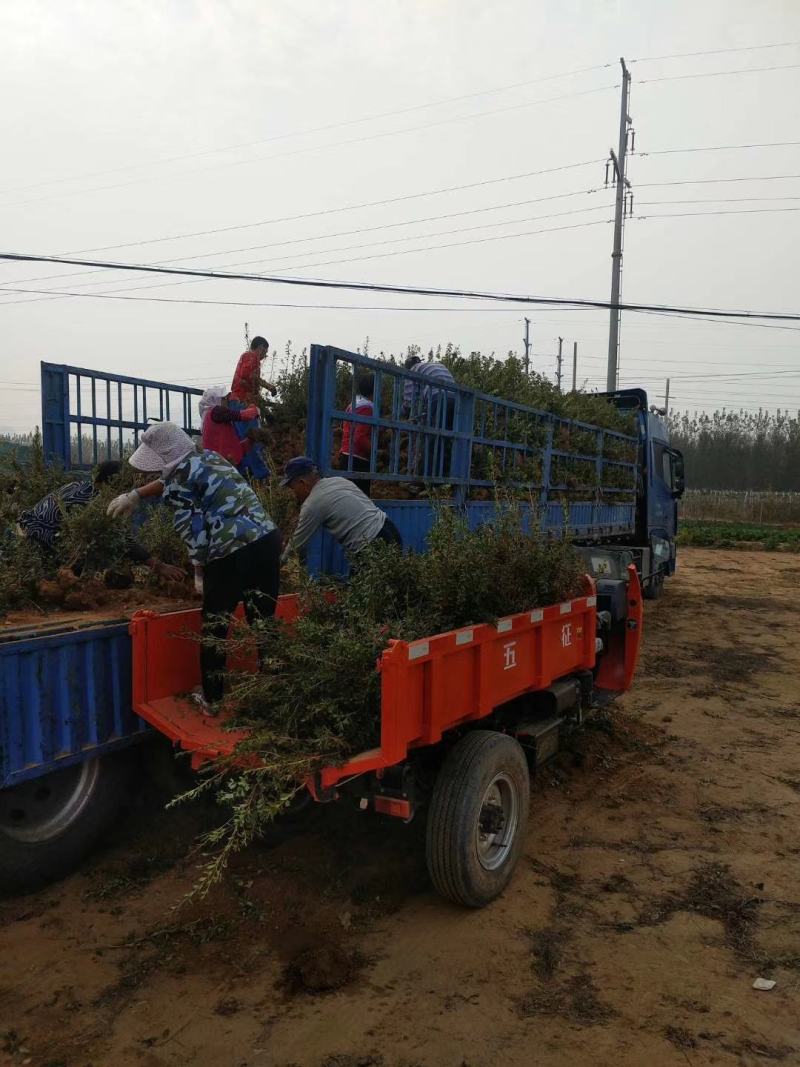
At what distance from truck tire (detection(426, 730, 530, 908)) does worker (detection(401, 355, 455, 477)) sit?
7.58 ft

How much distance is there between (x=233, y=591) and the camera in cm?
371

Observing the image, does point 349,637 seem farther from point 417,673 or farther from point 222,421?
point 222,421

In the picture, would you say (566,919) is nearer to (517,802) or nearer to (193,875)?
(517,802)

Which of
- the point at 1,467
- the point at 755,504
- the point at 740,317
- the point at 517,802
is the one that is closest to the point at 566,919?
the point at 517,802

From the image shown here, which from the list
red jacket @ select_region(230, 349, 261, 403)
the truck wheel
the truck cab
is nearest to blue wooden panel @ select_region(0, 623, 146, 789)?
red jacket @ select_region(230, 349, 261, 403)

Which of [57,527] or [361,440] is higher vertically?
[361,440]

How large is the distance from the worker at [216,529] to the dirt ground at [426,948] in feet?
3.20

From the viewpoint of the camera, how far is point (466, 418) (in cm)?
586

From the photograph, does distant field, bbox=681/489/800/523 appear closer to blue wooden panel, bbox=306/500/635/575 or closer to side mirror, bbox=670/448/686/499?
side mirror, bbox=670/448/686/499

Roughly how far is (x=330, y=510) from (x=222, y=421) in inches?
87.5

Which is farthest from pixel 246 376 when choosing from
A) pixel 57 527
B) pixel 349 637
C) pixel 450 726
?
pixel 450 726

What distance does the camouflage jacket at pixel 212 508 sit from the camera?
3.72 metres

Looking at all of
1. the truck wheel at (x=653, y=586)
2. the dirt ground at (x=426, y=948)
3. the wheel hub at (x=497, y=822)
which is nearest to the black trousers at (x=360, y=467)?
the dirt ground at (x=426, y=948)

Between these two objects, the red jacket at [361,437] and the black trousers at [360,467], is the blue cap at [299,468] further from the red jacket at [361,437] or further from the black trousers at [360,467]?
the red jacket at [361,437]
